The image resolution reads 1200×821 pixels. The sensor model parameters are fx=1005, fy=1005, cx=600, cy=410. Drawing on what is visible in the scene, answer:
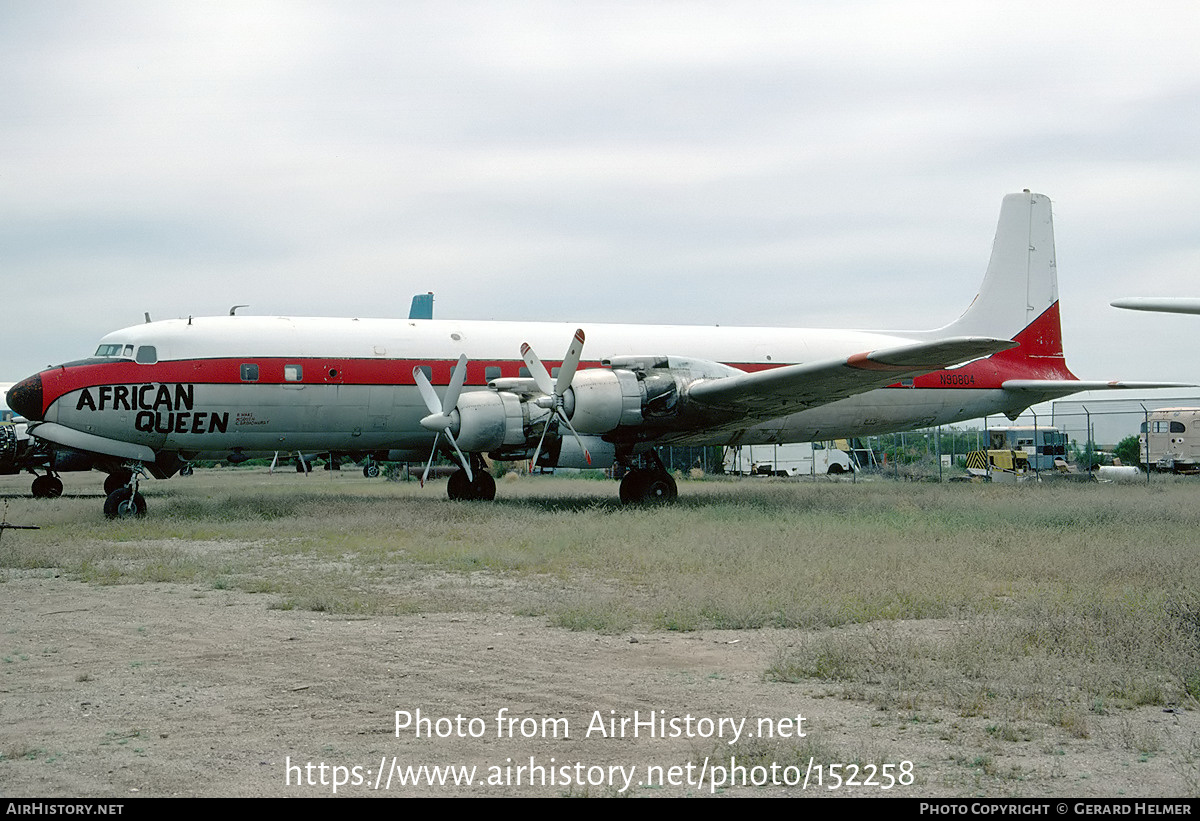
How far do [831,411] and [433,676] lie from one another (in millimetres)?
15971

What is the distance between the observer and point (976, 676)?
20.4 feet

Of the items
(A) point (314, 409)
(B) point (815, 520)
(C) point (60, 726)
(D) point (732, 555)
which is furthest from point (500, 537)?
(C) point (60, 726)

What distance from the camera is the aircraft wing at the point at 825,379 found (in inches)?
599

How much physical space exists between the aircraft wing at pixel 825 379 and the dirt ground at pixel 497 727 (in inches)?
342

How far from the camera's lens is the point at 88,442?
17.0 m

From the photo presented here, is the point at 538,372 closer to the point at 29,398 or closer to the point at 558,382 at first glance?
the point at 558,382

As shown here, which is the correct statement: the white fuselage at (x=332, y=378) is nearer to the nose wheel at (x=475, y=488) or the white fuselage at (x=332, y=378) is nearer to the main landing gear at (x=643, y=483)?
the main landing gear at (x=643, y=483)

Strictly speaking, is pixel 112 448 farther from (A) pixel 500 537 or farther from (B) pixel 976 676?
(B) pixel 976 676

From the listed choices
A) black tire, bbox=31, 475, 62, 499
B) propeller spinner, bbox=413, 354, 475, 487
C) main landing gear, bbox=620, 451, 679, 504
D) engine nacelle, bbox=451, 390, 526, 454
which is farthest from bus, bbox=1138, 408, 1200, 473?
black tire, bbox=31, 475, 62, 499

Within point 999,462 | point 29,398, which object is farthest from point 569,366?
point 999,462

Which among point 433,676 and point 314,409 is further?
point 314,409

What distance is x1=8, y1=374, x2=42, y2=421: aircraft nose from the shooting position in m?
16.7

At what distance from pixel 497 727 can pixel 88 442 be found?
14284 millimetres

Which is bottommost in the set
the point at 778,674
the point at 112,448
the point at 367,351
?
the point at 778,674
